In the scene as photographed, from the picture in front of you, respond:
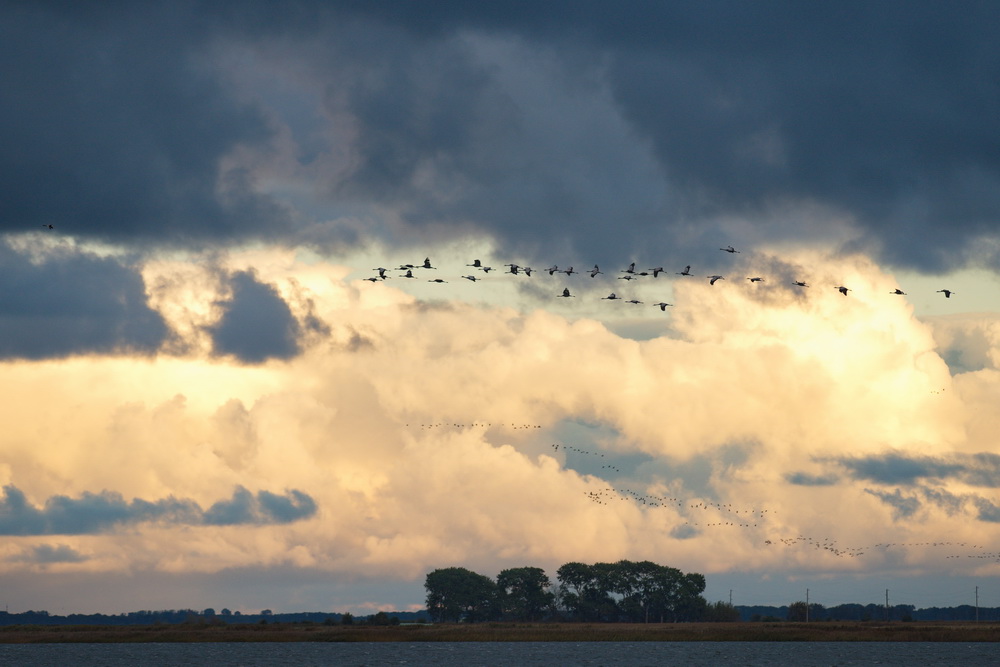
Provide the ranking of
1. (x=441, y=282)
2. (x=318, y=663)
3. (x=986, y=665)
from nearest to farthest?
(x=441, y=282) → (x=986, y=665) → (x=318, y=663)

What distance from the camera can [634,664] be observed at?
183 metres

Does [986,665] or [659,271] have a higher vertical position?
[659,271]

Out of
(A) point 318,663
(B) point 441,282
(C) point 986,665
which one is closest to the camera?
(B) point 441,282

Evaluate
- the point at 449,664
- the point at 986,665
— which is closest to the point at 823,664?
the point at 986,665

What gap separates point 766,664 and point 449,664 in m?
47.6

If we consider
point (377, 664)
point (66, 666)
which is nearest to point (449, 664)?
point (377, 664)

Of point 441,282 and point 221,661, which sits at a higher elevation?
point 441,282

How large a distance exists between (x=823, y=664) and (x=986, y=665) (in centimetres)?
2288

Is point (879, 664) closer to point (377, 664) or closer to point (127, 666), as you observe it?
point (377, 664)

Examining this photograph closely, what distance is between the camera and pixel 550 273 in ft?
411

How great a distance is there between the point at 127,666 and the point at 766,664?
3790 inches

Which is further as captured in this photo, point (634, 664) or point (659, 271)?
point (634, 664)

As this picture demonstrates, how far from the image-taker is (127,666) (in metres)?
188

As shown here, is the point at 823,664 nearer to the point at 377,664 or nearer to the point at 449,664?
the point at 449,664
